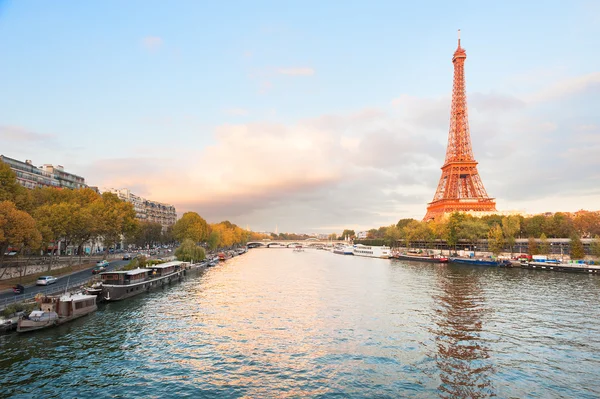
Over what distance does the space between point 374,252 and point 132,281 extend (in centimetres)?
12388

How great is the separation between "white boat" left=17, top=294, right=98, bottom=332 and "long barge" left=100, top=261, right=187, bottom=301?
706 centimetres

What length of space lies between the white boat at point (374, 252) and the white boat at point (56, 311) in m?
→ 128

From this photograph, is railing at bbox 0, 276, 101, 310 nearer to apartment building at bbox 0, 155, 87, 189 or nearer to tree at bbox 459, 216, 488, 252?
apartment building at bbox 0, 155, 87, 189

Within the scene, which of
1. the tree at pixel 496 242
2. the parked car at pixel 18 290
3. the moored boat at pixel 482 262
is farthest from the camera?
the tree at pixel 496 242

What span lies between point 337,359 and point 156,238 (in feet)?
462

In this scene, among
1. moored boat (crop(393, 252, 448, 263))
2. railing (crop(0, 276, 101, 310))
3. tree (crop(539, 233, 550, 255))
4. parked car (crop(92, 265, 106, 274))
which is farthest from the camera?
moored boat (crop(393, 252, 448, 263))

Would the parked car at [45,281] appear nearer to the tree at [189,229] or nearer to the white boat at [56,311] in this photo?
the white boat at [56,311]

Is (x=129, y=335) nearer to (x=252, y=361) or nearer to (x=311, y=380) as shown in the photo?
(x=252, y=361)

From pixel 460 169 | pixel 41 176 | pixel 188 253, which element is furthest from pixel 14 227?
pixel 460 169

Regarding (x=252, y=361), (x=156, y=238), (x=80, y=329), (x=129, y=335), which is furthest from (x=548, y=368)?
(x=156, y=238)

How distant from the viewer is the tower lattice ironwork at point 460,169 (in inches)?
5886

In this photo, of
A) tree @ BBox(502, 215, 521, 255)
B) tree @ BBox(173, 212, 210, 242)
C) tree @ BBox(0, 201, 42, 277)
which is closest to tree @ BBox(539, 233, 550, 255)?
tree @ BBox(502, 215, 521, 255)

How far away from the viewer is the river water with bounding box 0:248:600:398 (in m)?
23.5

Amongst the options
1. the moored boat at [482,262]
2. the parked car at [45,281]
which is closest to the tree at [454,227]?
the moored boat at [482,262]
